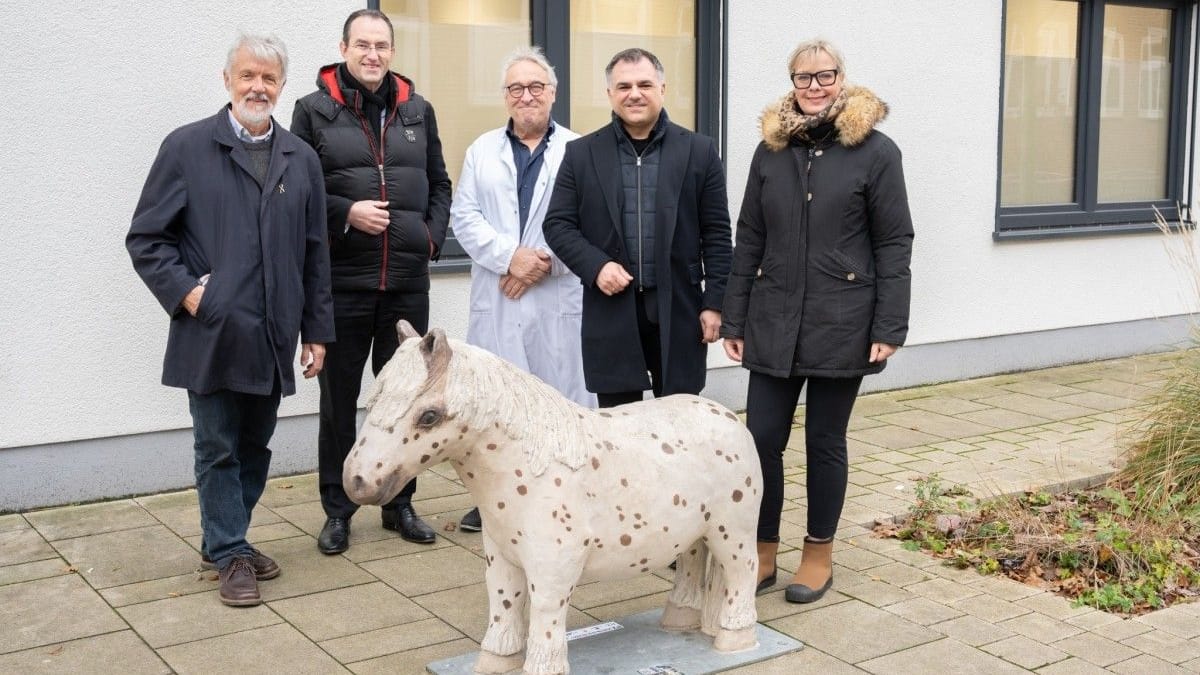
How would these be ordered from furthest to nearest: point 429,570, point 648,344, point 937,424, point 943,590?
point 937,424 → point 429,570 → point 648,344 → point 943,590

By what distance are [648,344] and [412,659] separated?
1604 millimetres

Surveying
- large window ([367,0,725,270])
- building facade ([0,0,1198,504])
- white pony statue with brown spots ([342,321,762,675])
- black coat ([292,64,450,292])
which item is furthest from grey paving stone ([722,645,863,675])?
large window ([367,0,725,270])

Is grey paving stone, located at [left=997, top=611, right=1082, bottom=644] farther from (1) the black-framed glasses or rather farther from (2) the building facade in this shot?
(2) the building facade

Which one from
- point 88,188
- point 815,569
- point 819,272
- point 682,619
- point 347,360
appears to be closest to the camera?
point 682,619

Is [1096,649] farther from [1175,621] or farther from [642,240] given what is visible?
[642,240]

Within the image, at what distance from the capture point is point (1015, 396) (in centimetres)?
912

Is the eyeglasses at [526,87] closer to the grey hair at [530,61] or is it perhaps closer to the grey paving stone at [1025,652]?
the grey hair at [530,61]

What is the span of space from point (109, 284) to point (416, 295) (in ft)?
5.70

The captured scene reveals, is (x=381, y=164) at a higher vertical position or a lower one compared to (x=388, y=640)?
higher

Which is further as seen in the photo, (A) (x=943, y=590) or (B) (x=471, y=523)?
(B) (x=471, y=523)

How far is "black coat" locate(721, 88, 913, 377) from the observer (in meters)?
4.82

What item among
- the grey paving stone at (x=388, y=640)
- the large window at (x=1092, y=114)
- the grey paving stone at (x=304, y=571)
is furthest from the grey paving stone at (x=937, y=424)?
the grey paving stone at (x=388, y=640)

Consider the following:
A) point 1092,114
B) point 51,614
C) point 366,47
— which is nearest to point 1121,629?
point 366,47

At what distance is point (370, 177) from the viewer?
18.4ft
